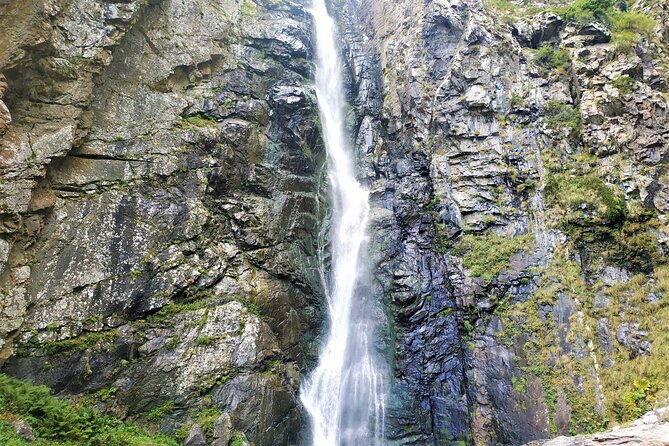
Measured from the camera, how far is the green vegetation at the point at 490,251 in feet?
43.7

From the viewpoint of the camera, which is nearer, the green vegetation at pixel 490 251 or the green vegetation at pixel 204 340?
the green vegetation at pixel 204 340

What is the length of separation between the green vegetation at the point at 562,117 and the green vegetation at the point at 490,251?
4746 millimetres

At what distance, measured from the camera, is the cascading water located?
12031 mm

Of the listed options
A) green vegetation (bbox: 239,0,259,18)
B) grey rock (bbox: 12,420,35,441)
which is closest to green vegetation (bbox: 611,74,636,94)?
green vegetation (bbox: 239,0,259,18)

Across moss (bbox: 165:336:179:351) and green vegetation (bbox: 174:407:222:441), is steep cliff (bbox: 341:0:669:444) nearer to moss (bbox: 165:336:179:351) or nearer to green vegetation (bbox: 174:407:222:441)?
green vegetation (bbox: 174:407:222:441)

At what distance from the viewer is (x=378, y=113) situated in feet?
64.4

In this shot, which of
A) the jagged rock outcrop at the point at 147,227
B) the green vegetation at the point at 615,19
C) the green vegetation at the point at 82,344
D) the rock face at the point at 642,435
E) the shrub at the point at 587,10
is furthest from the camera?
the shrub at the point at 587,10

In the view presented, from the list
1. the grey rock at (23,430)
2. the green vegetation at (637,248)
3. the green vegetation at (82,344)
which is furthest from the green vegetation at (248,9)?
the green vegetation at (637,248)

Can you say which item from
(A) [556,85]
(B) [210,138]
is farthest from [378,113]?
(B) [210,138]

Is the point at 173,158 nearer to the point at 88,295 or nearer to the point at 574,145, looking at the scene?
the point at 88,295

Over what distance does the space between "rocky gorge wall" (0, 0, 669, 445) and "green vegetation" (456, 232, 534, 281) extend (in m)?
0.07

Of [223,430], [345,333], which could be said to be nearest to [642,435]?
[345,333]

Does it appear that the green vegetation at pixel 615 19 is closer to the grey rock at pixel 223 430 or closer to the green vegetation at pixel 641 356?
the green vegetation at pixel 641 356

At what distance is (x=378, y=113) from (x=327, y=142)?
11.4 ft
